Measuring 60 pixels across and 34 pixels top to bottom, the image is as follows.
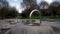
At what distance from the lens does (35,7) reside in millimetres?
2479

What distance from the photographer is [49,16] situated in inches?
95.9

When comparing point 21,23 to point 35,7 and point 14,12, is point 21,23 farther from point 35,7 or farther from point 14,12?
point 35,7

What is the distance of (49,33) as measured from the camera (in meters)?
2.39

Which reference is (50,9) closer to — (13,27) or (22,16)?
(22,16)

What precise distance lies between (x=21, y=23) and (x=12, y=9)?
32 cm

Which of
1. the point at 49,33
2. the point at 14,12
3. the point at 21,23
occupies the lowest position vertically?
the point at 49,33

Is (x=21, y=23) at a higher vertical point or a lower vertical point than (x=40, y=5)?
lower

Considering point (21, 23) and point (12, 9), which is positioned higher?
point (12, 9)

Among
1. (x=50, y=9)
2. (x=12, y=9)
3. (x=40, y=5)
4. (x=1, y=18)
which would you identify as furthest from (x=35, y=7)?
(x=1, y=18)

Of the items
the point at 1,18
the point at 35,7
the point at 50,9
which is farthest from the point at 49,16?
the point at 1,18

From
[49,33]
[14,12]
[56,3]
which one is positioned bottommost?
[49,33]

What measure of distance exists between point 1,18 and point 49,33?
0.94 meters

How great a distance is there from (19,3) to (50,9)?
0.60m

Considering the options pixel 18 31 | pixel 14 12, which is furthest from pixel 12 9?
pixel 18 31
